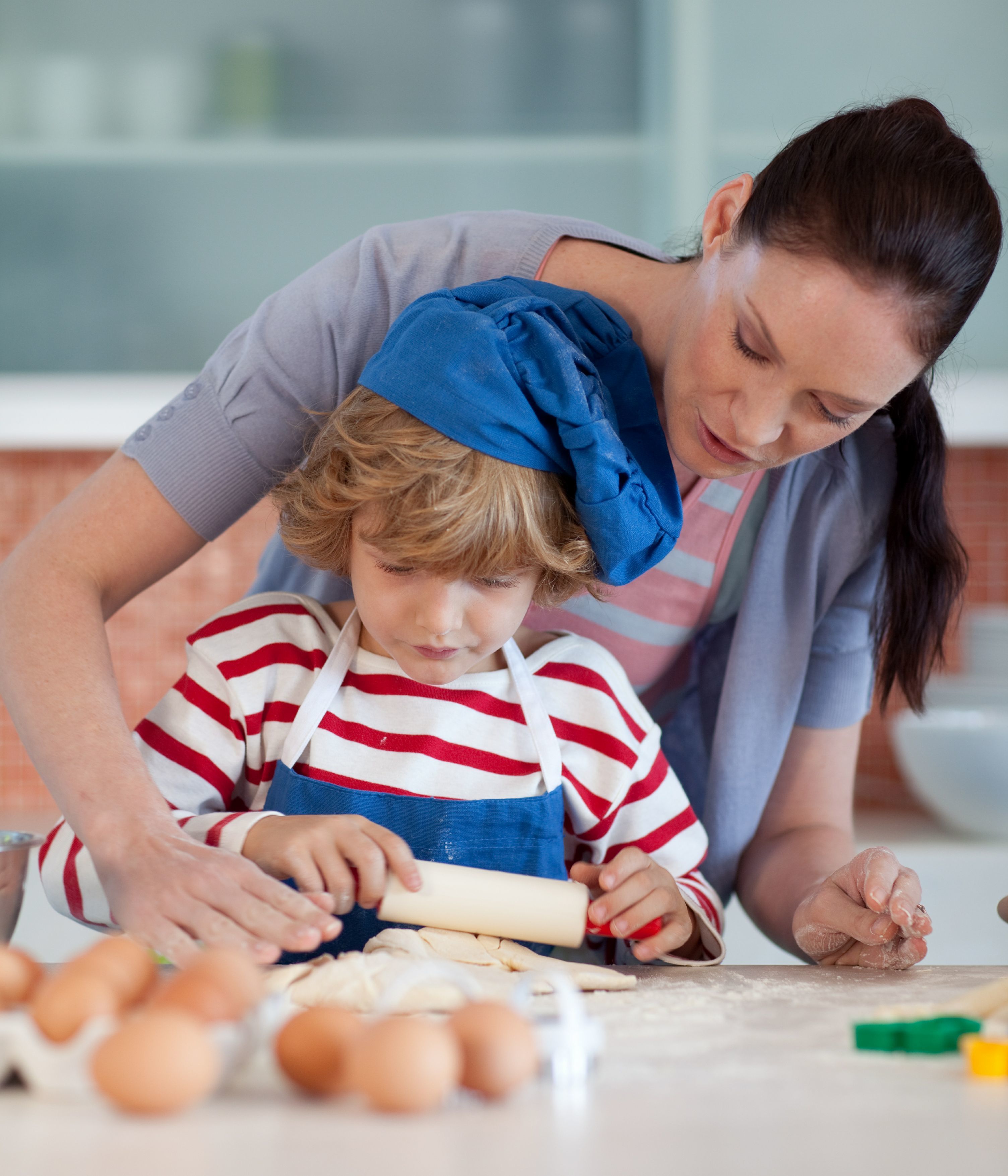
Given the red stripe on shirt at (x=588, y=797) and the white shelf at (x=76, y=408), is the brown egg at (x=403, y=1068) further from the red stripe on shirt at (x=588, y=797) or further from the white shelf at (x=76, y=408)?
the white shelf at (x=76, y=408)

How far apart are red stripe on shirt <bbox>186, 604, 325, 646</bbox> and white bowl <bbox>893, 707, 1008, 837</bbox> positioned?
3.37 ft

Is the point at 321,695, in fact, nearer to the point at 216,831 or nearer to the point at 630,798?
the point at 216,831

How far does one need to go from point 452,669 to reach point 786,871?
367mm

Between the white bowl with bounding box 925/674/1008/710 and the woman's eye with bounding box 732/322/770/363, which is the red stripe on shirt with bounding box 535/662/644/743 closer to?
the woman's eye with bounding box 732/322/770/363

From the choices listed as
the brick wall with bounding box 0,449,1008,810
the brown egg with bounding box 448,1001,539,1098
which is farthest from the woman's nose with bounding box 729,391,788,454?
the brick wall with bounding box 0,449,1008,810

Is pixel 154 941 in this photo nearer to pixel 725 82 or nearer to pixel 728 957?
pixel 728 957

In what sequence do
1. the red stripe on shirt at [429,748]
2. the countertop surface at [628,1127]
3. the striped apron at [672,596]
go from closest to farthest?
1. the countertop surface at [628,1127]
2. the red stripe on shirt at [429,748]
3. the striped apron at [672,596]

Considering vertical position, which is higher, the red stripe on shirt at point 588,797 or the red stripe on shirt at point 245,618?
the red stripe on shirt at point 245,618

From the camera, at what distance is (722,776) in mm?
1096

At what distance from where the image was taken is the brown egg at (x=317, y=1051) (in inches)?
20.5

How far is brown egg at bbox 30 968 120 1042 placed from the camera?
0.51 metres

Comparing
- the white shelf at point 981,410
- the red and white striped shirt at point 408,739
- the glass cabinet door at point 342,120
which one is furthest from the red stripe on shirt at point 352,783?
the white shelf at point 981,410

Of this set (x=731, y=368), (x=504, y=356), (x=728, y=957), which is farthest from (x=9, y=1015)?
(x=728, y=957)

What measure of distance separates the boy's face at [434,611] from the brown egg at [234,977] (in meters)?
0.34
